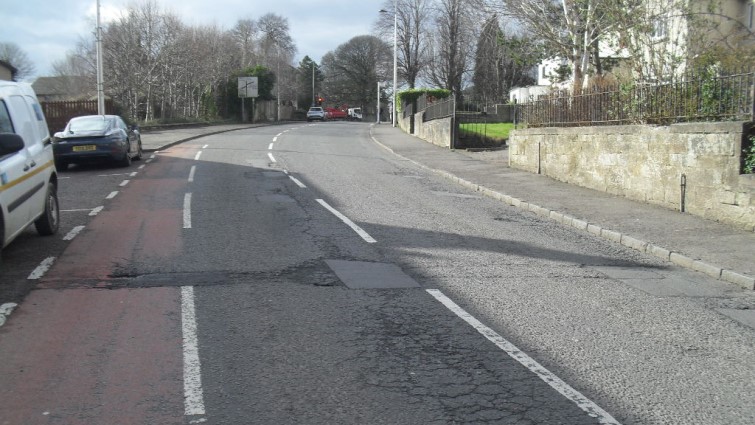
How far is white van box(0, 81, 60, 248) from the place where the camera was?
7.25 meters

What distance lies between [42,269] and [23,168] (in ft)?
4.12

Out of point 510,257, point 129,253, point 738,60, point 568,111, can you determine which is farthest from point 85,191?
point 738,60

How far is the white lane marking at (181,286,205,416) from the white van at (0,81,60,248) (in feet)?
7.67

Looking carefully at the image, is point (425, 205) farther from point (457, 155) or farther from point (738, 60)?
point (457, 155)

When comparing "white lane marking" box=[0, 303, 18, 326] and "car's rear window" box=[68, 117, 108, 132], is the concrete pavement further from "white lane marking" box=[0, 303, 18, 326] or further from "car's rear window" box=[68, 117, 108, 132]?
"car's rear window" box=[68, 117, 108, 132]

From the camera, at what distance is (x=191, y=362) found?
16.2ft

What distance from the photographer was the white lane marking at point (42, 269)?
7.48 metres

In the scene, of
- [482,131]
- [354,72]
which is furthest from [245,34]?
[482,131]

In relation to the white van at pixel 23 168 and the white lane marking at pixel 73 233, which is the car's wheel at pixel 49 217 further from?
the white lane marking at pixel 73 233

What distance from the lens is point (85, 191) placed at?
599 inches

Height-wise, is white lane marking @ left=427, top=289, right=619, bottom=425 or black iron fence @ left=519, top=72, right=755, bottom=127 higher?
black iron fence @ left=519, top=72, right=755, bottom=127

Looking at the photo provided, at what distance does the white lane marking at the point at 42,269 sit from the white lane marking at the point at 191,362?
75.5 inches

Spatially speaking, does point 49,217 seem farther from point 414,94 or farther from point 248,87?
point 248,87

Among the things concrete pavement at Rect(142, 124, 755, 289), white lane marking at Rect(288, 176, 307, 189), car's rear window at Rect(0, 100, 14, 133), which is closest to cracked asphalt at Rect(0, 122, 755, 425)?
concrete pavement at Rect(142, 124, 755, 289)
